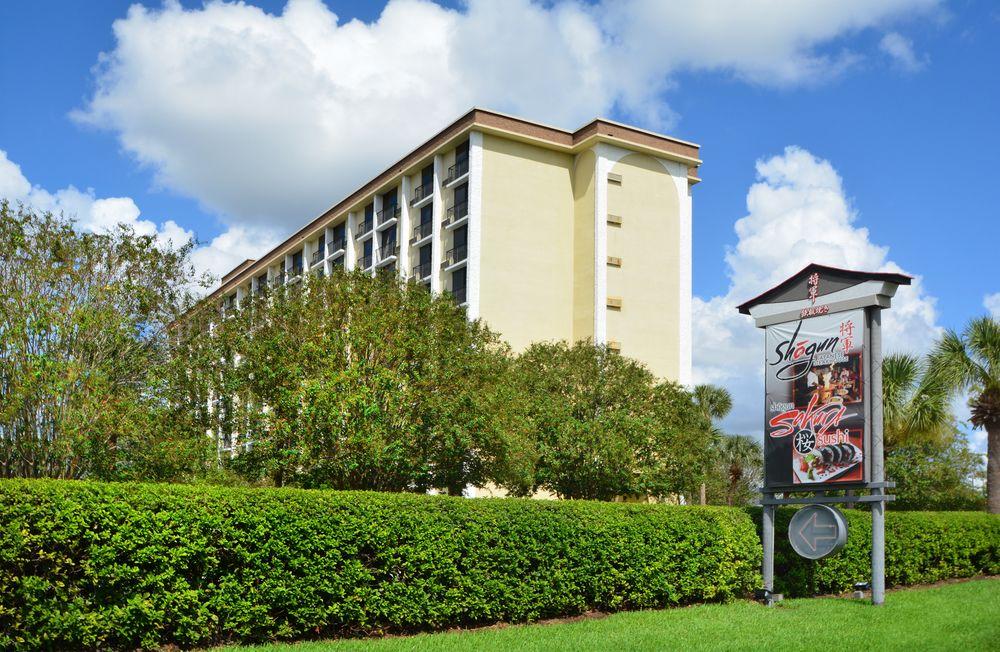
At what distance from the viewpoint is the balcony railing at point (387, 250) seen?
2186 inches

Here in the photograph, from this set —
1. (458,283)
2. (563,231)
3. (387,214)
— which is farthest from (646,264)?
(387,214)

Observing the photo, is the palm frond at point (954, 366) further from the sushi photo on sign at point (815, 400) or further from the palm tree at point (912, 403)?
the sushi photo on sign at point (815, 400)

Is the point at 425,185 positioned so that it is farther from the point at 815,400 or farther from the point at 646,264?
the point at 815,400

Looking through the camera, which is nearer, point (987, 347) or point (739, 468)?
point (987, 347)

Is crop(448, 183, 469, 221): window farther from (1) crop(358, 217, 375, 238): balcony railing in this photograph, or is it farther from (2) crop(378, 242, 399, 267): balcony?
(1) crop(358, 217, 375, 238): balcony railing

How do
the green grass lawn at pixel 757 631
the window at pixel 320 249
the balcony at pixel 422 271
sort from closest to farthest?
the green grass lawn at pixel 757 631
the balcony at pixel 422 271
the window at pixel 320 249

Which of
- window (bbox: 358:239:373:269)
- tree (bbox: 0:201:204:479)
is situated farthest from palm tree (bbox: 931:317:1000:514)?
window (bbox: 358:239:373:269)

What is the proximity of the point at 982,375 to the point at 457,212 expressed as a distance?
2925 centimetres

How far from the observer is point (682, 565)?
16.3m

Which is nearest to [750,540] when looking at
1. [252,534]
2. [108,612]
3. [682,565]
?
[682,565]

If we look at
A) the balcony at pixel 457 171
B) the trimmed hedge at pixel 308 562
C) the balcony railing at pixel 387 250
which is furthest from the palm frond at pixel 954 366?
the balcony railing at pixel 387 250

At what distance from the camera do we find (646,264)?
5062 centimetres

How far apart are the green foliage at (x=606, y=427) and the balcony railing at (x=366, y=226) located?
30.2 m

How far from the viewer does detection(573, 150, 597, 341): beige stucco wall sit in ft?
160
